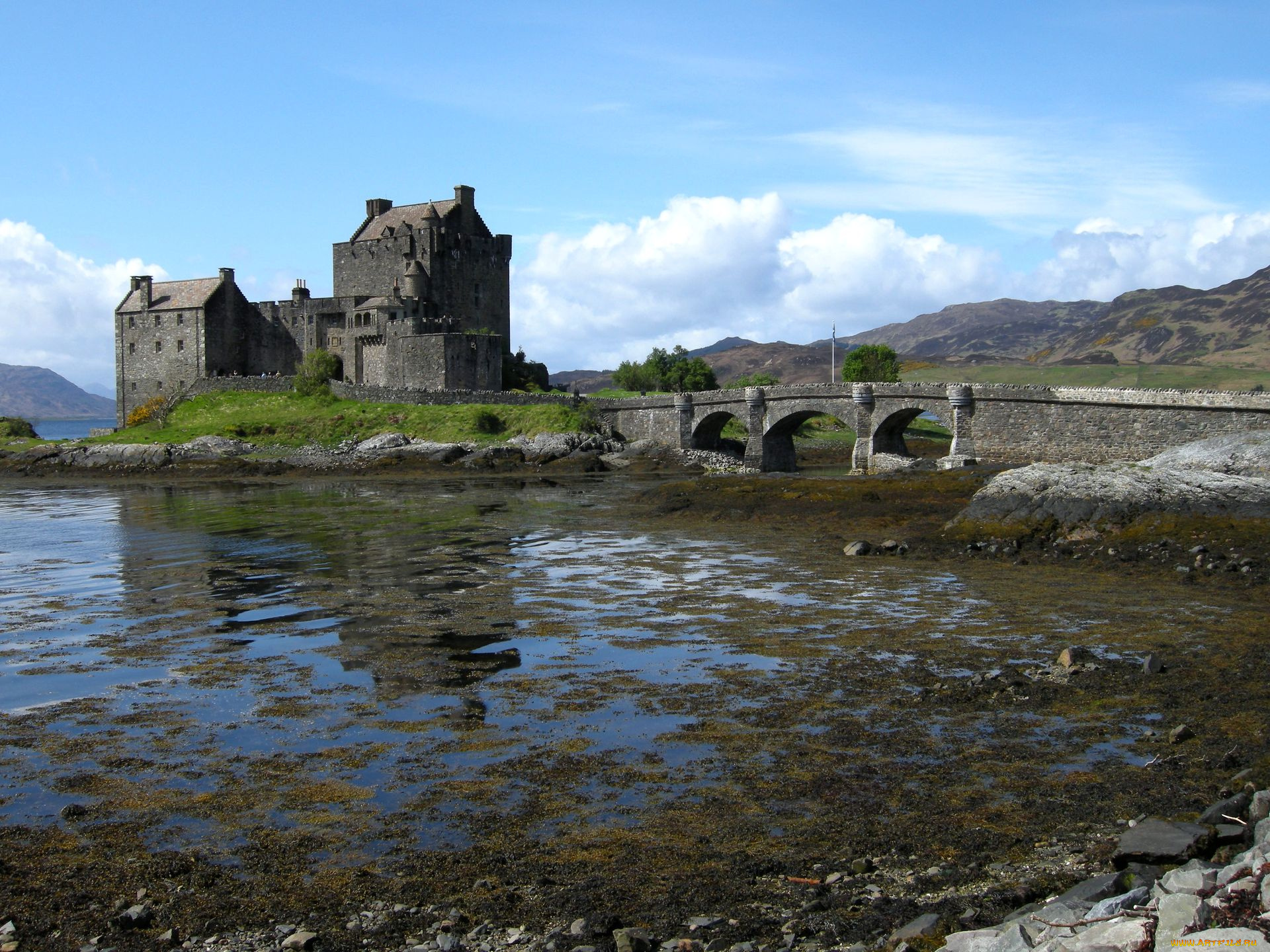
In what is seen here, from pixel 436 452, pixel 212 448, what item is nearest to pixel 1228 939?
pixel 436 452

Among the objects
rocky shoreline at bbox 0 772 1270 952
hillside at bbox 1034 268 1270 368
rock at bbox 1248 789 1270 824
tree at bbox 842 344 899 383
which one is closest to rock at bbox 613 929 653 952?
rocky shoreline at bbox 0 772 1270 952

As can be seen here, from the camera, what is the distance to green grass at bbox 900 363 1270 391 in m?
59.7

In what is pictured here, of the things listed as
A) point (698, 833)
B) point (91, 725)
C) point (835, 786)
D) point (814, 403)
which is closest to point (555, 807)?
point (698, 833)

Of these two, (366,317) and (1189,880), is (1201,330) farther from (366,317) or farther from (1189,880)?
(1189,880)

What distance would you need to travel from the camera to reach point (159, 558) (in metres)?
27.0

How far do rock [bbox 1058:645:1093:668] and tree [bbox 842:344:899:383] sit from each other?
80.4m

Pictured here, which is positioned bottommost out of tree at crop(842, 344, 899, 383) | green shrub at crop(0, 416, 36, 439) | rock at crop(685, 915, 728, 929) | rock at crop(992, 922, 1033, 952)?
rock at crop(685, 915, 728, 929)

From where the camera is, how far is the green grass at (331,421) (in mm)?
63094

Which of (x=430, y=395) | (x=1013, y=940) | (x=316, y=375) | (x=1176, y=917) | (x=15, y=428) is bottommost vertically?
(x=1013, y=940)

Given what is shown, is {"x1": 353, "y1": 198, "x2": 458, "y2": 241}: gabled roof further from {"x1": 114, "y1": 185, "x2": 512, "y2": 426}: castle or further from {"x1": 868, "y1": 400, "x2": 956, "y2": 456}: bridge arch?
{"x1": 868, "y1": 400, "x2": 956, "y2": 456}: bridge arch

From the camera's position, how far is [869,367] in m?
95.4

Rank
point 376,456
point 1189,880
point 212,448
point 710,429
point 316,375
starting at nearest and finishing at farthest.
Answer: point 1189,880
point 376,456
point 212,448
point 710,429
point 316,375

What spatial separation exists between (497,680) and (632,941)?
7.30 metres

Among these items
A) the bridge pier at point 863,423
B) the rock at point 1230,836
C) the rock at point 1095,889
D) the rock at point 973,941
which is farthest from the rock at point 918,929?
the bridge pier at point 863,423
